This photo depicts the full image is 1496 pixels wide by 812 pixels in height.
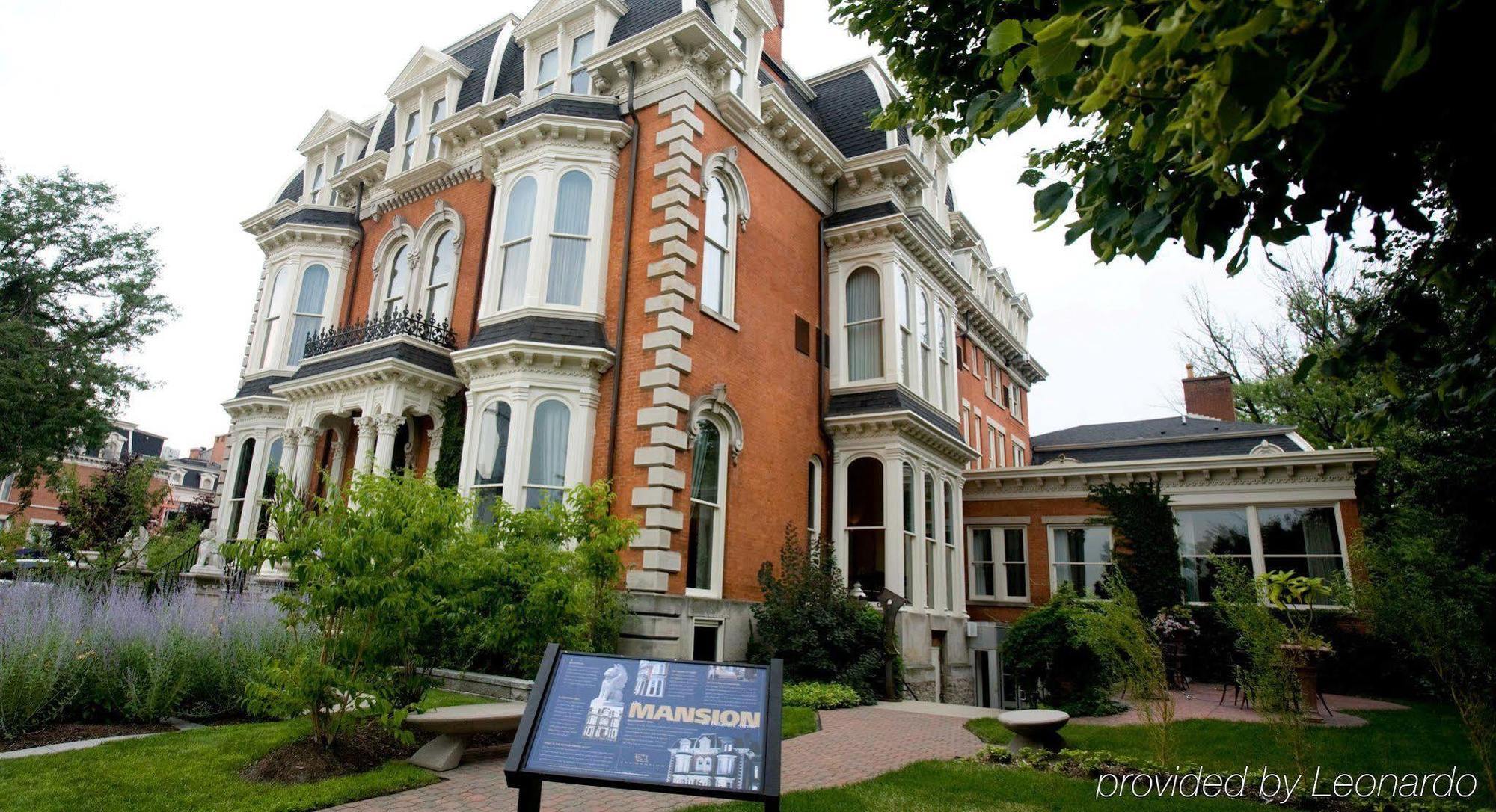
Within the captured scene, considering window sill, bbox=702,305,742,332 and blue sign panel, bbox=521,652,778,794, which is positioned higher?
window sill, bbox=702,305,742,332

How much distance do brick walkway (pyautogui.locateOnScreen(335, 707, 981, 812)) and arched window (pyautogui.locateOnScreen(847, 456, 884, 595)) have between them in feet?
22.1

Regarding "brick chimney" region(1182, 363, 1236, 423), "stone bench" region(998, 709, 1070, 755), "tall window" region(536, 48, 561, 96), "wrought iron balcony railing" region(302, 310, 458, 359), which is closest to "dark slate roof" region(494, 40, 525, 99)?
"tall window" region(536, 48, 561, 96)

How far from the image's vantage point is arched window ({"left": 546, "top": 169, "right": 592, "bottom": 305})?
51.1 feet

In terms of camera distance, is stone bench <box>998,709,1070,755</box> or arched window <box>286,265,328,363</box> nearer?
stone bench <box>998,709,1070,755</box>

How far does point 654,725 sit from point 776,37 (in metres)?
20.2

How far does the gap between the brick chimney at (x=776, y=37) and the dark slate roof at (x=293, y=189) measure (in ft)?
48.2

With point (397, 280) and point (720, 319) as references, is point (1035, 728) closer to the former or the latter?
point (720, 319)

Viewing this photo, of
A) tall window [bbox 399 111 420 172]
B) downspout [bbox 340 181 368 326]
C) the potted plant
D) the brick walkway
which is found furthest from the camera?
downspout [bbox 340 181 368 326]

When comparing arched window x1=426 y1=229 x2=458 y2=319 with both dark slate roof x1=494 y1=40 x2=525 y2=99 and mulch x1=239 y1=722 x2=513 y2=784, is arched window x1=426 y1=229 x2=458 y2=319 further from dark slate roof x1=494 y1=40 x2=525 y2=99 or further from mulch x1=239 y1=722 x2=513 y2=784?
mulch x1=239 y1=722 x2=513 y2=784

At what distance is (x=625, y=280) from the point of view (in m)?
15.1

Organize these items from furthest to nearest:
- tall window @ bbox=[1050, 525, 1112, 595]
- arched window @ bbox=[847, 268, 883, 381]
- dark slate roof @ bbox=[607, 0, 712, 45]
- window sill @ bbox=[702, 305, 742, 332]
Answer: tall window @ bbox=[1050, 525, 1112, 595] < arched window @ bbox=[847, 268, 883, 381] < dark slate roof @ bbox=[607, 0, 712, 45] < window sill @ bbox=[702, 305, 742, 332]

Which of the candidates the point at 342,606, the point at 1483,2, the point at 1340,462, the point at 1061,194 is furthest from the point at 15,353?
the point at 1340,462

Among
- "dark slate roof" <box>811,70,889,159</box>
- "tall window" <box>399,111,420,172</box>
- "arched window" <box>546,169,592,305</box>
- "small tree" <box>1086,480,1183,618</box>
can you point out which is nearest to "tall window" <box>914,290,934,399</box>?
"dark slate roof" <box>811,70,889,159</box>

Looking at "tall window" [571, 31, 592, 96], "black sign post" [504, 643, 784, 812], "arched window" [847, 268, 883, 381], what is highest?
"tall window" [571, 31, 592, 96]
